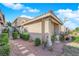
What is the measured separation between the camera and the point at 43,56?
3875 mm

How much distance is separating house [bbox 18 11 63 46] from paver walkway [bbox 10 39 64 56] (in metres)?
0.12

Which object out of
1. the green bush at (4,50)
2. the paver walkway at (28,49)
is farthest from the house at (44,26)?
the green bush at (4,50)

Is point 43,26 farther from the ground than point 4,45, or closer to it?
farther from the ground

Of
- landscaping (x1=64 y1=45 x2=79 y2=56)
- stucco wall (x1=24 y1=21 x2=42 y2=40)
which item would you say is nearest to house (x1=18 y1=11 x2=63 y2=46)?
stucco wall (x1=24 y1=21 x2=42 y2=40)

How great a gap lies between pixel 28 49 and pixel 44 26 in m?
0.40

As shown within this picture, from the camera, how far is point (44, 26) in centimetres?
393

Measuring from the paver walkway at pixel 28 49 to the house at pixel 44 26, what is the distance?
117 millimetres

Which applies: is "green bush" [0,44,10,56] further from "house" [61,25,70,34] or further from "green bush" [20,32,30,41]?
"house" [61,25,70,34]

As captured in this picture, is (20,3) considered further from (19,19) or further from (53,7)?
(53,7)

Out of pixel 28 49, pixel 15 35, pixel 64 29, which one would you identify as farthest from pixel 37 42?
pixel 64 29

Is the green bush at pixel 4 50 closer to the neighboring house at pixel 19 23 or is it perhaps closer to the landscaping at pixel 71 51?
the neighboring house at pixel 19 23

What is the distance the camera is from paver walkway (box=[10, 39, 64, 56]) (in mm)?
3889

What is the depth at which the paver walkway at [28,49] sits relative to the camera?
389cm

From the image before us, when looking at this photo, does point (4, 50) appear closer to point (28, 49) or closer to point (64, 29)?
point (28, 49)
